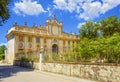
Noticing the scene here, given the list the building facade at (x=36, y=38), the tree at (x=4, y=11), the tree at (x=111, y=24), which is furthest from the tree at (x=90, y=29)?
the tree at (x=4, y=11)

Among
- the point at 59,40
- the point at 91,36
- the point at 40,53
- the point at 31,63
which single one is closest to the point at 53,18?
the point at 59,40

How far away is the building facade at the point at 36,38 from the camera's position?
36.2m

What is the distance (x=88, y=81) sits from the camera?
38.4 feet

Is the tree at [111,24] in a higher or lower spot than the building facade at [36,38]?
higher

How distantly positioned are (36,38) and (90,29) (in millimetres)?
13212

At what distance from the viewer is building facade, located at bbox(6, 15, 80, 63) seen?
36250mm

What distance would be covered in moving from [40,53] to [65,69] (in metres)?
6.17

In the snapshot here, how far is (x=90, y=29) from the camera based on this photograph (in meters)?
43.2

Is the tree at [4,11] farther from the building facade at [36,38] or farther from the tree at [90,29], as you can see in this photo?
the tree at [90,29]

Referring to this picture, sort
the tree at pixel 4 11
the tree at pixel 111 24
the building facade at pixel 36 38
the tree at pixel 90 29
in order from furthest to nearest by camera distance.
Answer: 1. the tree at pixel 90 29
2. the tree at pixel 111 24
3. the building facade at pixel 36 38
4. the tree at pixel 4 11

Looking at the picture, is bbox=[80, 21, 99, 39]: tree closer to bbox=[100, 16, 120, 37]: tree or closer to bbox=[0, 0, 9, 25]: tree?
bbox=[100, 16, 120, 37]: tree

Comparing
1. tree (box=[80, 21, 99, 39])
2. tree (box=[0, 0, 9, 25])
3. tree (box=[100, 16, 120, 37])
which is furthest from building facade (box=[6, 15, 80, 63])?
tree (box=[0, 0, 9, 25])

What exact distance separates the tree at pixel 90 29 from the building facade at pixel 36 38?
12.9ft

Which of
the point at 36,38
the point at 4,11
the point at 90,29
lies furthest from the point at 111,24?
the point at 4,11
